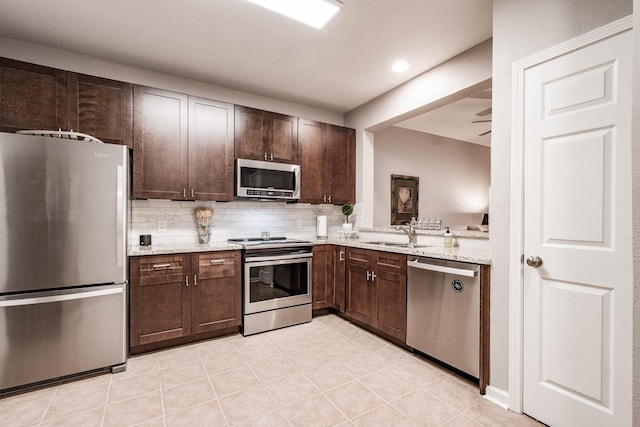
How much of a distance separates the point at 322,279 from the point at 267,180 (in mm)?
1326

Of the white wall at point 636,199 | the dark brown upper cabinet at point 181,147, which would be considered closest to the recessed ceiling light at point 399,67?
the dark brown upper cabinet at point 181,147

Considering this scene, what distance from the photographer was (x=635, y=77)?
842mm

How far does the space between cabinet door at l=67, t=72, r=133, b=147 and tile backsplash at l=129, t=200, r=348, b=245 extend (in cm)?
72

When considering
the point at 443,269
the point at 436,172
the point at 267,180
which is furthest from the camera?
the point at 436,172

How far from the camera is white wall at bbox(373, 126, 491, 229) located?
16.0 ft

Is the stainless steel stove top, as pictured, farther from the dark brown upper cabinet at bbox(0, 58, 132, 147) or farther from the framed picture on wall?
the framed picture on wall

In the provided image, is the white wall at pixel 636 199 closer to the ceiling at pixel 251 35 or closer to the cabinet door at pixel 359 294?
the ceiling at pixel 251 35

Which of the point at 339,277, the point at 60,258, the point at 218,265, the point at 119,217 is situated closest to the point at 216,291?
the point at 218,265

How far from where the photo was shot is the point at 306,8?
2.11 meters

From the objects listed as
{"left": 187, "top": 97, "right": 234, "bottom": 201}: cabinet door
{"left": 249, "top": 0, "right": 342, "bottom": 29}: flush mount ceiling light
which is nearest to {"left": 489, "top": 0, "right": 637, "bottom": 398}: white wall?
{"left": 249, "top": 0, "right": 342, "bottom": 29}: flush mount ceiling light

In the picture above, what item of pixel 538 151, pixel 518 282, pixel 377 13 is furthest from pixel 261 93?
pixel 518 282

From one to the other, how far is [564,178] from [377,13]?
5.52 ft

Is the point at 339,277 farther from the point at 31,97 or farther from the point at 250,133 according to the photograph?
the point at 31,97

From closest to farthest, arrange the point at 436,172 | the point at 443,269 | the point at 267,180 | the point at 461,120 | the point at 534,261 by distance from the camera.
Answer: the point at 534,261 < the point at 443,269 < the point at 267,180 < the point at 461,120 < the point at 436,172
